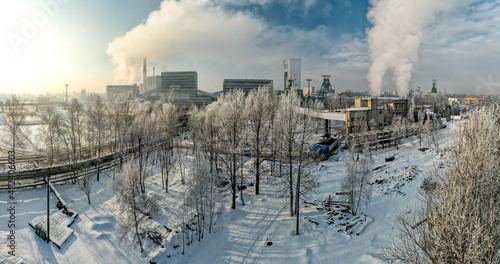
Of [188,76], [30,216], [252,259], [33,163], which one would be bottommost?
[252,259]

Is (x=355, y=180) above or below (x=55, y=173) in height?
above

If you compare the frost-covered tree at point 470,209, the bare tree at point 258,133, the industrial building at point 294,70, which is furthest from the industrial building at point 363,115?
the industrial building at point 294,70

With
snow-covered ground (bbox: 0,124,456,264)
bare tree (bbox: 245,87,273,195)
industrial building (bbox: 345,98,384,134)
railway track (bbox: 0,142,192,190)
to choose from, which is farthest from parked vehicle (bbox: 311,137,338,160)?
railway track (bbox: 0,142,192,190)

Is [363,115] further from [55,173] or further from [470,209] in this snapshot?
[55,173]

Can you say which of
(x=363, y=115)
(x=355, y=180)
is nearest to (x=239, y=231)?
(x=355, y=180)

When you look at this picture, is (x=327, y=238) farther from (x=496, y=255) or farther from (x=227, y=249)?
(x=496, y=255)

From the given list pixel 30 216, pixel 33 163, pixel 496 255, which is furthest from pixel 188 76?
pixel 496 255
